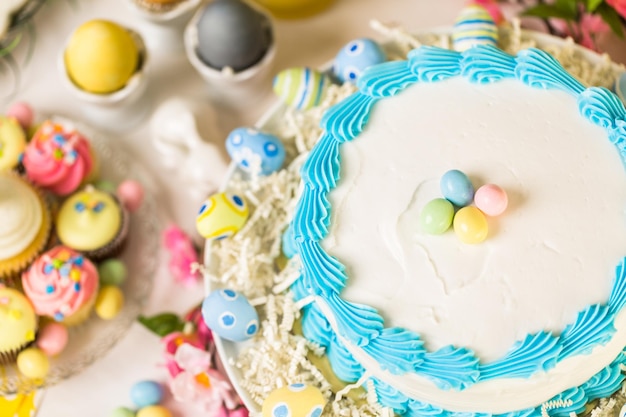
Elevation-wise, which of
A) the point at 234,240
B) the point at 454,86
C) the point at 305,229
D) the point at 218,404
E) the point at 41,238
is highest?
the point at 454,86

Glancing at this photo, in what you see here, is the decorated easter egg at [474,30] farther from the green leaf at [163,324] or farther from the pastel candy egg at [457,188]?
the green leaf at [163,324]

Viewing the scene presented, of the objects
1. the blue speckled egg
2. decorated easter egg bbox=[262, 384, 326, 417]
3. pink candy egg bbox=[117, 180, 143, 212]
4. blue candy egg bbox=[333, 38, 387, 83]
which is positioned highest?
blue candy egg bbox=[333, 38, 387, 83]

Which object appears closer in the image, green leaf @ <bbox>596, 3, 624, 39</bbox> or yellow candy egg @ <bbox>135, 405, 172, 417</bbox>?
yellow candy egg @ <bbox>135, 405, 172, 417</bbox>

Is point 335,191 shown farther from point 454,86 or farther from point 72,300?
point 72,300

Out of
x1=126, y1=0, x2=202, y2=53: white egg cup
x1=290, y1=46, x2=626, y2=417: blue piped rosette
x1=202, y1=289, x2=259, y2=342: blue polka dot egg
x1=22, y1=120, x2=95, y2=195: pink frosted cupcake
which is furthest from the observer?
x1=126, y1=0, x2=202, y2=53: white egg cup

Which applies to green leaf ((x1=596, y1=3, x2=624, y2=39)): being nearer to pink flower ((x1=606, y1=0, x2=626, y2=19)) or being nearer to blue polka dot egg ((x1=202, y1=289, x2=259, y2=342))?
pink flower ((x1=606, y1=0, x2=626, y2=19))

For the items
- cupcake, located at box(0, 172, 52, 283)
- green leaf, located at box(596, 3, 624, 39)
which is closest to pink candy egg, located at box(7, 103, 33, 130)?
cupcake, located at box(0, 172, 52, 283)

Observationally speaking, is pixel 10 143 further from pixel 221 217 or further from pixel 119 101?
pixel 221 217

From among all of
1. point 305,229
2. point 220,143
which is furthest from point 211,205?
point 220,143
